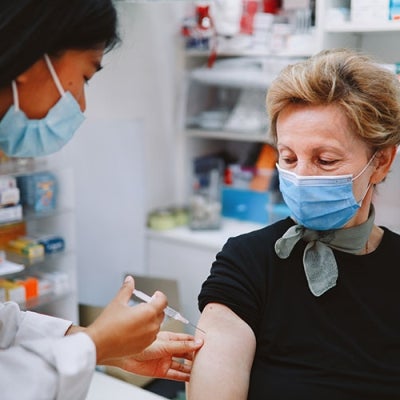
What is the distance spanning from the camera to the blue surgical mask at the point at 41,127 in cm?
114

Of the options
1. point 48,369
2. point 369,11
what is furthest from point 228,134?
point 48,369

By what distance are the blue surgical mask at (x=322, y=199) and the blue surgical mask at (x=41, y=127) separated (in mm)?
569

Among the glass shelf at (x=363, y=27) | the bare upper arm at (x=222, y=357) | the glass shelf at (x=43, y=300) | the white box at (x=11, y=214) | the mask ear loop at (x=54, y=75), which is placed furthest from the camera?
the glass shelf at (x=43, y=300)

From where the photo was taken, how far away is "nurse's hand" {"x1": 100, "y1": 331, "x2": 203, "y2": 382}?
53.7 inches

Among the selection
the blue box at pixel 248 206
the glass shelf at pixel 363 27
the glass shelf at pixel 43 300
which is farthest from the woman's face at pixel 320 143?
the blue box at pixel 248 206

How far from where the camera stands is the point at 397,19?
6.64 feet

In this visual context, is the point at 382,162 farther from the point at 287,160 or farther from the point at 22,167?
the point at 22,167

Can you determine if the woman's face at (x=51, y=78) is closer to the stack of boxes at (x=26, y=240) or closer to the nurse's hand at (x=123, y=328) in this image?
the nurse's hand at (x=123, y=328)

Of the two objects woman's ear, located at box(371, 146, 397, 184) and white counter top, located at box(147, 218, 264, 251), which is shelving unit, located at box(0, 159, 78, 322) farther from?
woman's ear, located at box(371, 146, 397, 184)

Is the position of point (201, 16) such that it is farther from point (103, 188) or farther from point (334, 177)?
point (334, 177)

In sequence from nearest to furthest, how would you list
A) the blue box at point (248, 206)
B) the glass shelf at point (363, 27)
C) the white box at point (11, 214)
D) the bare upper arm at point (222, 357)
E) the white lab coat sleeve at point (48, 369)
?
the white lab coat sleeve at point (48, 369) → the bare upper arm at point (222, 357) → the glass shelf at point (363, 27) → the white box at point (11, 214) → the blue box at point (248, 206)

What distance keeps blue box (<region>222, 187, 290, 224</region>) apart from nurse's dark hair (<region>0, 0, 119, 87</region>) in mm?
1958

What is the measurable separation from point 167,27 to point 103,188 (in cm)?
94

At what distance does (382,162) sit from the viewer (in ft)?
5.00
